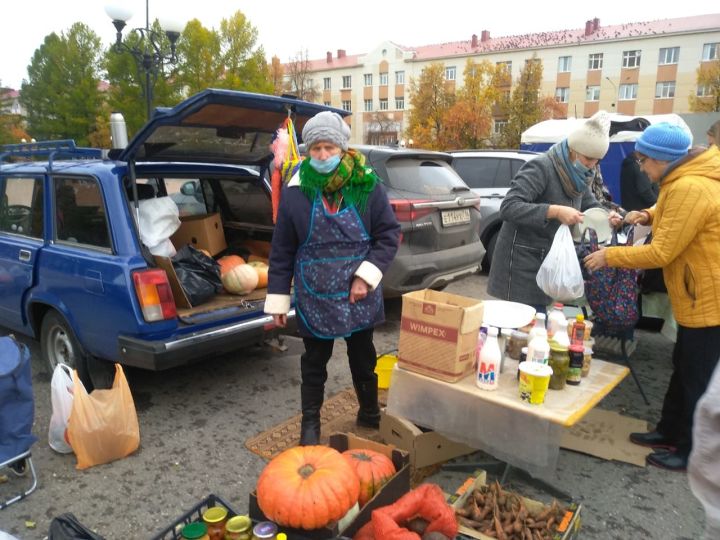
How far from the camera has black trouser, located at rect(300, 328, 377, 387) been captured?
295 centimetres

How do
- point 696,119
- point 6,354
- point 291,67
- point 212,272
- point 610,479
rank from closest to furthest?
point 6,354
point 610,479
point 212,272
point 696,119
point 291,67

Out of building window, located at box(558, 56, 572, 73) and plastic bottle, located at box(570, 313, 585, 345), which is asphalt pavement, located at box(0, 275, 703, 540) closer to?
plastic bottle, located at box(570, 313, 585, 345)

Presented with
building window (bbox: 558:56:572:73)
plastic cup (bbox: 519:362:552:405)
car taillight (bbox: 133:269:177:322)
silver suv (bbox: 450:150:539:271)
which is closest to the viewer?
plastic cup (bbox: 519:362:552:405)

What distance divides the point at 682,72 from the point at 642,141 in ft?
163

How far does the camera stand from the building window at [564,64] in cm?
4750

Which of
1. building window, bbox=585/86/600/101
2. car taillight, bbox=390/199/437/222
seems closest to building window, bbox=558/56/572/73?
building window, bbox=585/86/600/101

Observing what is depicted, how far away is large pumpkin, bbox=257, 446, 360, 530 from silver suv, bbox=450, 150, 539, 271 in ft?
18.9

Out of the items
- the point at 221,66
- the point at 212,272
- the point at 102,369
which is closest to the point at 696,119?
the point at 212,272

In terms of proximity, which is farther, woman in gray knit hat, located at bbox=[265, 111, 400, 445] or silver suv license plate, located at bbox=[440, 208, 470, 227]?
silver suv license plate, located at bbox=[440, 208, 470, 227]

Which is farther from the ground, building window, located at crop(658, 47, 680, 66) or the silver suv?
building window, located at crop(658, 47, 680, 66)

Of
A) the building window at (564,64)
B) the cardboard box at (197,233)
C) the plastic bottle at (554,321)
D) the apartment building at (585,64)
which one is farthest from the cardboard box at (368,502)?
the building window at (564,64)

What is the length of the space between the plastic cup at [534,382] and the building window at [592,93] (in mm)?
52112

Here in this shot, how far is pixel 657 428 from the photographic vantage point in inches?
126

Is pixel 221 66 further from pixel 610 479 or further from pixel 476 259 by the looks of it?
pixel 610 479
